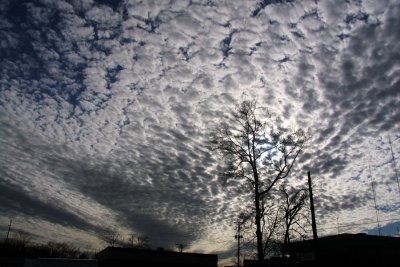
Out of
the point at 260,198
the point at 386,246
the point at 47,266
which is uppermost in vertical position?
the point at 260,198

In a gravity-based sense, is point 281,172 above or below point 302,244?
above

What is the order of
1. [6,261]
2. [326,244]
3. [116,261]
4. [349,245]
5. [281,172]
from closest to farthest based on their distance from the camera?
[281,172], [349,245], [326,244], [116,261], [6,261]

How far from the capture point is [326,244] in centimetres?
3812

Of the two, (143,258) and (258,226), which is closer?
(258,226)

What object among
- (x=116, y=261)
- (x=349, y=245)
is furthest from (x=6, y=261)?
(x=349, y=245)

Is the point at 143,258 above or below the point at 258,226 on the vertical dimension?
below

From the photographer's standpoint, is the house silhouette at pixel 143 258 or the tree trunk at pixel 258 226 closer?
the tree trunk at pixel 258 226

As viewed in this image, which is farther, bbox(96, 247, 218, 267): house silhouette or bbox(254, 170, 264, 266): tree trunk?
bbox(96, 247, 218, 267): house silhouette

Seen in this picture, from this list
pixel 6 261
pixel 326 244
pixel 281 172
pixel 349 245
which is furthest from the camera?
pixel 6 261

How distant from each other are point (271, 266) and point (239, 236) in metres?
7.36

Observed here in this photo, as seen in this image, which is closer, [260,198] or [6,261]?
[260,198]

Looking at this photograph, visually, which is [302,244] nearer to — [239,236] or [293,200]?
[293,200]

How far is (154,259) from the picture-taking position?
42062mm

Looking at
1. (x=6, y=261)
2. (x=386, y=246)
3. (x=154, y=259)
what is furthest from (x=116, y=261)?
(x=6, y=261)
